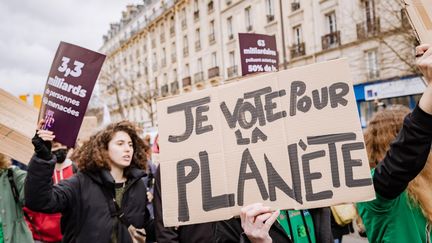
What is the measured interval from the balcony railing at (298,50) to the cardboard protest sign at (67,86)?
73.3 ft

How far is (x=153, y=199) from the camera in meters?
3.64

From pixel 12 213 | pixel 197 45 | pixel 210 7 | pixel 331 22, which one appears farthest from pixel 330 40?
pixel 12 213

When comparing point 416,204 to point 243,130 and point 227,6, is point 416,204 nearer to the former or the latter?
point 243,130

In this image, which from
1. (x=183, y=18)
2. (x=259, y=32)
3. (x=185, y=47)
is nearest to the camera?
(x=259, y=32)

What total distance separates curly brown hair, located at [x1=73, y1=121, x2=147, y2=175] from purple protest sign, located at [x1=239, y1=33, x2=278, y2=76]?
197 centimetres

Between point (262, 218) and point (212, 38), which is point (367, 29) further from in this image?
point (262, 218)

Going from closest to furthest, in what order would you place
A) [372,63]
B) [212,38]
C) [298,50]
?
[372,63]
[298,50]
[212,38]

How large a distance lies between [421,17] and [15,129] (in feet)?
9.70

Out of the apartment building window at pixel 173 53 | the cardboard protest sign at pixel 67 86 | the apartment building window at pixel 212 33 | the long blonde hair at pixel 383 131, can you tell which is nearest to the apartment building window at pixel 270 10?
the apartment building window at pixel 212 33

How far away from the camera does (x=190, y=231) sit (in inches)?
134

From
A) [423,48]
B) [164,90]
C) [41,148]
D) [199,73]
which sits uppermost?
[199,73]

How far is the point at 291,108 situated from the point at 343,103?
223mm

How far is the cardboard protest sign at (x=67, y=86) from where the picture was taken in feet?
9.75

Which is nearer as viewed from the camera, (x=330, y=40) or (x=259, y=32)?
(x=330, y=40)
